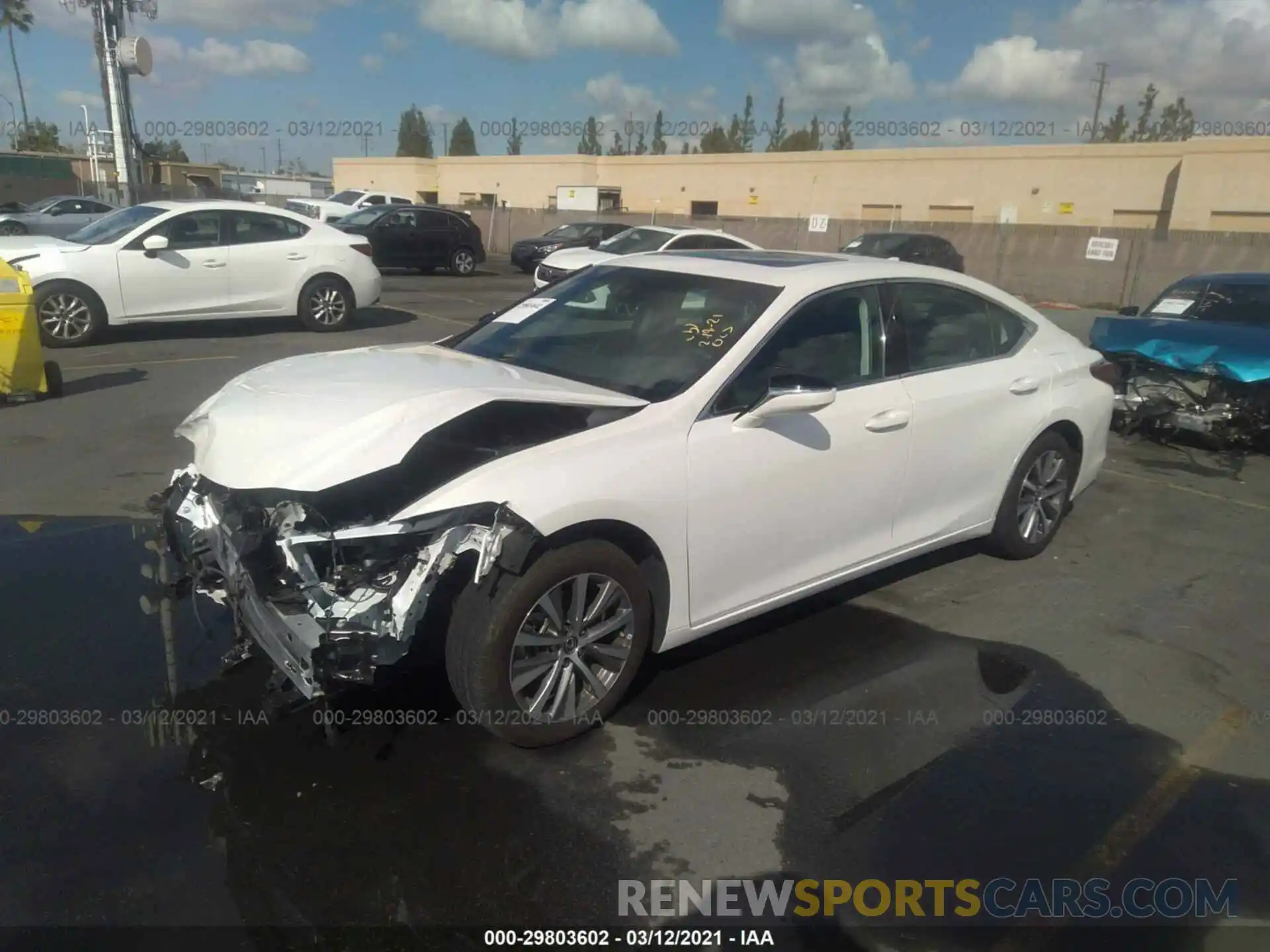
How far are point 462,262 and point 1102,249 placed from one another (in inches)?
612

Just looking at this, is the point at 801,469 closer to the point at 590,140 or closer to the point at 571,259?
the point at 571,259

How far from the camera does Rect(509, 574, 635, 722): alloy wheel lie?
3.37m

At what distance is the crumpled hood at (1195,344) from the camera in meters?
7.69

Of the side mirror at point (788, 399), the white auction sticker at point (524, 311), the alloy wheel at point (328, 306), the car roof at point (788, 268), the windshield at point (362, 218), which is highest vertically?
the car roof at point (788, 268)

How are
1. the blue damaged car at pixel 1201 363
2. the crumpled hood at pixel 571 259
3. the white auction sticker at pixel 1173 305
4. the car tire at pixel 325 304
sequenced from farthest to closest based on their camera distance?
the crumpled hood at pixel 571 259 < the car tire at pixel 325 304 < the white auction sticker at pixel 1173 305 < the blue damaged car at pixel 1201 363

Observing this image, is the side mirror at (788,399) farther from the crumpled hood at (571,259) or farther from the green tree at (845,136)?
the green tree at (845,136)

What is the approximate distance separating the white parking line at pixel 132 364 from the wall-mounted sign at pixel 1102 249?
2059 cm

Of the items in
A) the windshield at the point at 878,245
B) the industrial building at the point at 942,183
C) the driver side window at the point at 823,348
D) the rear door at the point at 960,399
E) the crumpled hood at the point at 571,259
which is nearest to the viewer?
the driver side window at the point at 823,348

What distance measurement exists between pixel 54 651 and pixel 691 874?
9.27 feet

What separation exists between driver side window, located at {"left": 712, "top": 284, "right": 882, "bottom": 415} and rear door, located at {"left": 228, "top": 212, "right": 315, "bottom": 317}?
370 inches

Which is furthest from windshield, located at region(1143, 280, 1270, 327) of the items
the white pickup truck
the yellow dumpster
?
the white pickup truck

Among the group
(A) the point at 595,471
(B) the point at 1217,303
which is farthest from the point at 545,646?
(B) the point at 1217,303

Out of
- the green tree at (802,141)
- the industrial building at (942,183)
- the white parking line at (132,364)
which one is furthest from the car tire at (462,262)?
the green tree at (802,141)

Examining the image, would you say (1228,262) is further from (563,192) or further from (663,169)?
(663,169)
